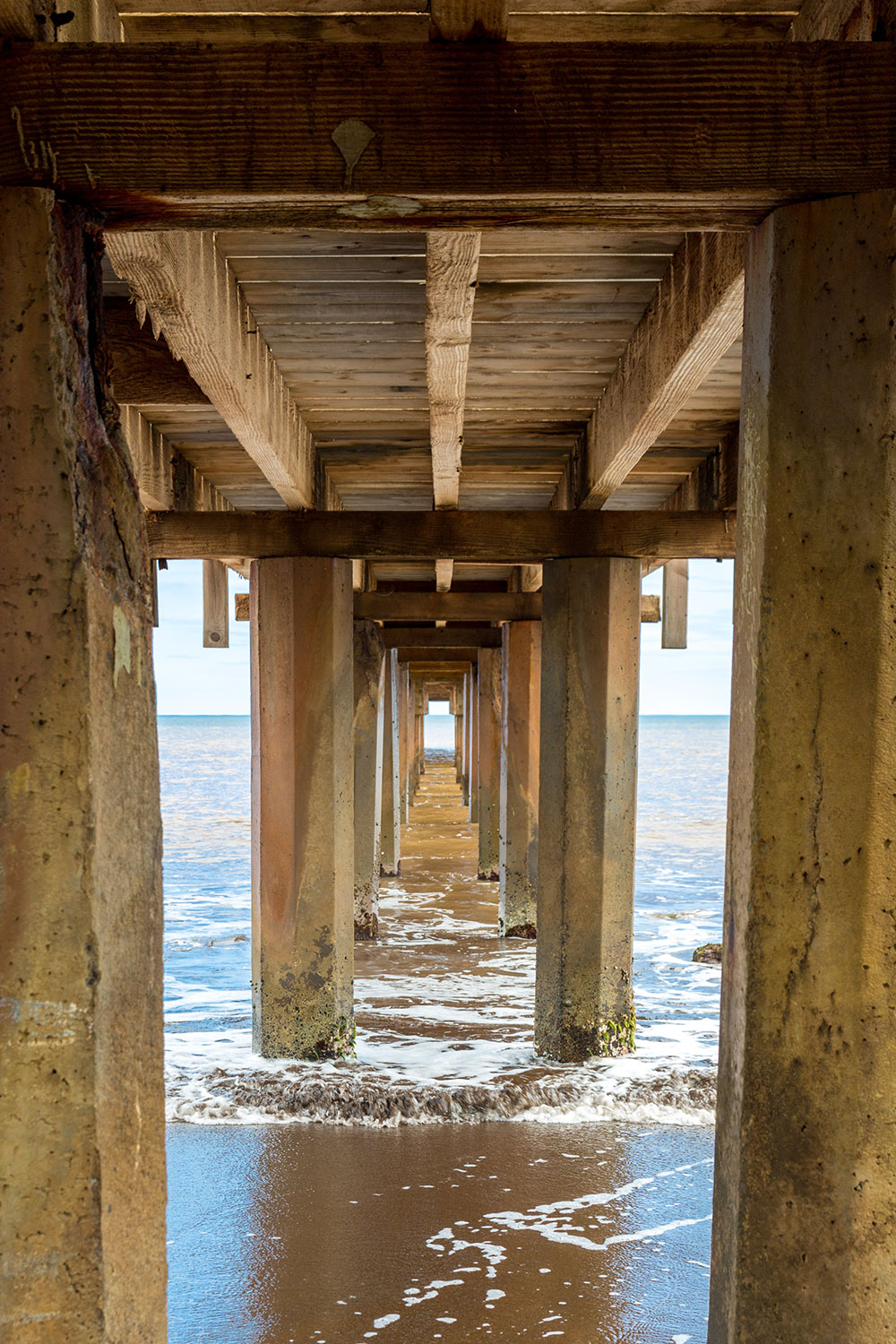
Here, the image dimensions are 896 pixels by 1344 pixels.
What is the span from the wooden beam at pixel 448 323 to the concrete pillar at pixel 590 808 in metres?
2.15

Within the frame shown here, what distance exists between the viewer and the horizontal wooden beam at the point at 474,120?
1974 mm

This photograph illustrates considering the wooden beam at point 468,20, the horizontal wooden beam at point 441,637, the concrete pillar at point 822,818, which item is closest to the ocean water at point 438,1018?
the horizontal wooden beam at point 441,637

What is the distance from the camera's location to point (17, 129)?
1.95m

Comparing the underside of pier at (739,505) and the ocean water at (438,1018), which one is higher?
the underside of pier at (739,505)

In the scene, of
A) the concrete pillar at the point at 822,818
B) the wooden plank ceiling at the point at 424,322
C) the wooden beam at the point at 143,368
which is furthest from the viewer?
the wooden beam at the point at 143,368

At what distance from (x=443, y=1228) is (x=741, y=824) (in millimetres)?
3531

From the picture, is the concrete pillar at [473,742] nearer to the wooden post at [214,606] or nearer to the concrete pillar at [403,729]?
the concrete pillar at [403,729]

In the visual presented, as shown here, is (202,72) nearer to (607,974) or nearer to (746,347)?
(746,347)

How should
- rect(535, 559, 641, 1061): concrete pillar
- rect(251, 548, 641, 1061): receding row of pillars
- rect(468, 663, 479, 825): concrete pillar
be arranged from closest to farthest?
rect(251, 548, 641, 1061): receding row of pillars, rect(535, 559, 641, 1061): concrete pillar, rect(468, 663, 479, 825): concrete pillar

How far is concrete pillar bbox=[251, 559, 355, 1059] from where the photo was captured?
6.64 m

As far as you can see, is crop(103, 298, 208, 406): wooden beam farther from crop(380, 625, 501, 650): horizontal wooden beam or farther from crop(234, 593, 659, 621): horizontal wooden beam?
crop(380, 625, 501, 650): horizontal wooden beam

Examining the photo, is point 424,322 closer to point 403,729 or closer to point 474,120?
point 474,120

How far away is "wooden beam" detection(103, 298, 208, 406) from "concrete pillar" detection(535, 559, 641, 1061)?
11.7 feet

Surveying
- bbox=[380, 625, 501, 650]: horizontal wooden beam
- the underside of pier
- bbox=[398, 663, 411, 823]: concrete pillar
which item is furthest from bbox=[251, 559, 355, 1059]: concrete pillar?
bbox=[398, 663, 411, 823]: concrete pillar
